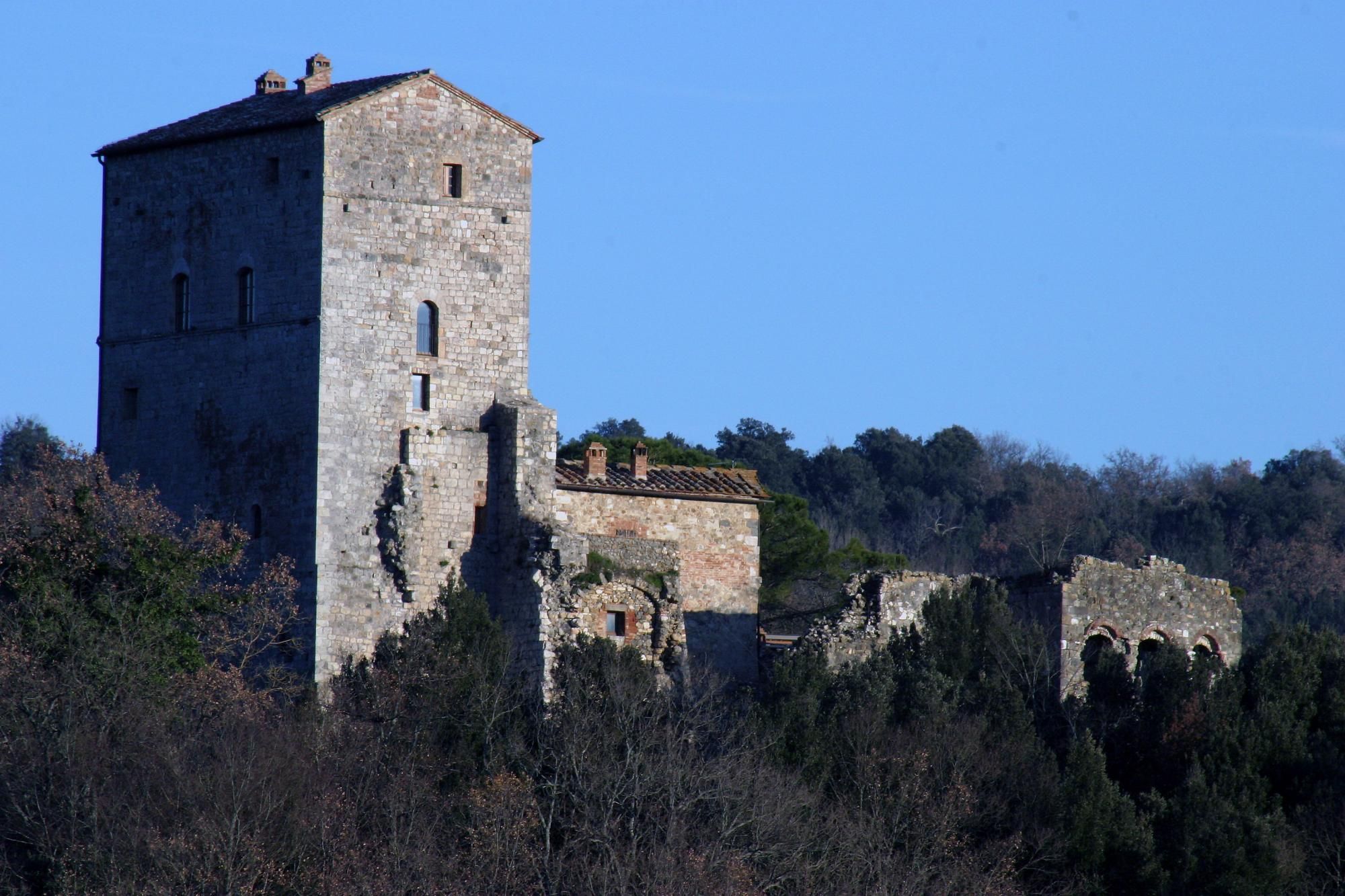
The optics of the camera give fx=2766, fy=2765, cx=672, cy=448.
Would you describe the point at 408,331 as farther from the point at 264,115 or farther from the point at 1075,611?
the point at 1075,611

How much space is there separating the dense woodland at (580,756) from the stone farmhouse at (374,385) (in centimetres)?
87

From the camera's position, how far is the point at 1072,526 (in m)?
83.8

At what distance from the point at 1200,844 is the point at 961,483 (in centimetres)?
5498

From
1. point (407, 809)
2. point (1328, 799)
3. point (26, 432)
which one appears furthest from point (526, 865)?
point (26, 432)

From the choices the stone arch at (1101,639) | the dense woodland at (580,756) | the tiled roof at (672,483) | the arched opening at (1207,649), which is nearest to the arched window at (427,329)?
the tiled roof at (672,483)

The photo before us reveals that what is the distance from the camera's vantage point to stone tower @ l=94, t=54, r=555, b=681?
38594 millimetres

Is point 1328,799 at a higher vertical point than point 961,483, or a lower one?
lower

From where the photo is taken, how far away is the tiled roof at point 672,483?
4062 centimetres

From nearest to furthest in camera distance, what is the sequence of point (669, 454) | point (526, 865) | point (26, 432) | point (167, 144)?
point (526, 865), point (167, 144), point (669, 454), point (26, 432)

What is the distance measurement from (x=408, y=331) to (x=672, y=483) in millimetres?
4818

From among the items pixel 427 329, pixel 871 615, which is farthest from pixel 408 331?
pixel 871 615

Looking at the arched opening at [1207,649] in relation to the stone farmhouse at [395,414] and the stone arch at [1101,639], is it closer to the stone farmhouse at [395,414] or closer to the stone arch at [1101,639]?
the stone farmhouse at [395,414]

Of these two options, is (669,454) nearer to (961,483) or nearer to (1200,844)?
(1200,844)

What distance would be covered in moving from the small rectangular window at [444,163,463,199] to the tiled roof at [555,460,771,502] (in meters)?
4.34
